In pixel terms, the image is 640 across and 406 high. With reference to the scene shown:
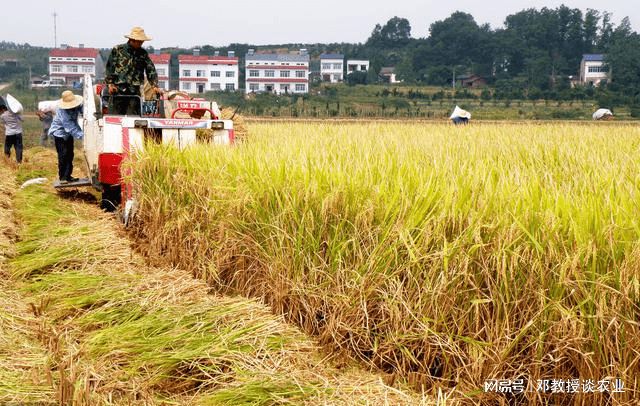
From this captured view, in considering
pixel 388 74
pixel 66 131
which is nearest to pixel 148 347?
pixel 66 131

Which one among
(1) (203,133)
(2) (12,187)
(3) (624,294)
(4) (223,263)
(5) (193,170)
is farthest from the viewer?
(2) (12,187)

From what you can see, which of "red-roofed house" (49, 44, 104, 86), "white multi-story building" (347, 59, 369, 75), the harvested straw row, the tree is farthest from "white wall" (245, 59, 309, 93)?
the harvested straw row

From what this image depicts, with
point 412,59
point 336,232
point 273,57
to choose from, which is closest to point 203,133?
point 336,232

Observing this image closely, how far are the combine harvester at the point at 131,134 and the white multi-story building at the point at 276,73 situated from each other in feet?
243

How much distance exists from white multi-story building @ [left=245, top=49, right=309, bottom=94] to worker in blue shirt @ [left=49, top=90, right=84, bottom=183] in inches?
2867

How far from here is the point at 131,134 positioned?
697 centimetres

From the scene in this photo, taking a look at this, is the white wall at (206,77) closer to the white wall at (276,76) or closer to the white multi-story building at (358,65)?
the white wall at (276,76)

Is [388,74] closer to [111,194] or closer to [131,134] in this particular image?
[111,194]

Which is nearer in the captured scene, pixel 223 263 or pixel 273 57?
pixel 223 263

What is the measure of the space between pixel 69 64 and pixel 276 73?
92.5 feet

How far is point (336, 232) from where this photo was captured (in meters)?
3.63

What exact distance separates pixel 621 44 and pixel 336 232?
275 feet

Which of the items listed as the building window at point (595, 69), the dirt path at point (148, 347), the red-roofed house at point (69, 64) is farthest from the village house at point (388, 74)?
the dirt path at point (148, 347)

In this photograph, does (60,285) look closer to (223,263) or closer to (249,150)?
(223,263)
